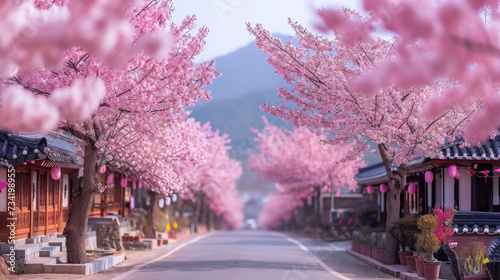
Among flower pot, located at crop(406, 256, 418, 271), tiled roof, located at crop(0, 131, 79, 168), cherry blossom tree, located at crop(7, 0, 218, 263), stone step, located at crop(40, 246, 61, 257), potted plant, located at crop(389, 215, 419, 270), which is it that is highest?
cherry blossom tree, located at crop(7, 0, 218, 263)

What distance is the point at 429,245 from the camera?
18469 millimetres

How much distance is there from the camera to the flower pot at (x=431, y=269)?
1848 cm

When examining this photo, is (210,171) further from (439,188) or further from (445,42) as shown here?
(445,42)

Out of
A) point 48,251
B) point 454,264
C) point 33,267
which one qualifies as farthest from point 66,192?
point 454,264

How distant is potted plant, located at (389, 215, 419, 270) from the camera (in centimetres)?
2131

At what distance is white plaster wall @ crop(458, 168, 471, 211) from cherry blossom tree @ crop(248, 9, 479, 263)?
10.5 ft

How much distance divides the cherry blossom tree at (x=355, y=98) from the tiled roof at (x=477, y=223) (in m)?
2.59

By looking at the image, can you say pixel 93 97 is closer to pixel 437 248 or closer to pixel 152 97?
pixel 152 97

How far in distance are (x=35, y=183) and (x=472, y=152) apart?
14751mm

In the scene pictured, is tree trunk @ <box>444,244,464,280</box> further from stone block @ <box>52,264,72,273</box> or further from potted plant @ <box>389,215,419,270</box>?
stone block @ <box>52,264,72,273</box>

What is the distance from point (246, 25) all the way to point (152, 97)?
4704mm

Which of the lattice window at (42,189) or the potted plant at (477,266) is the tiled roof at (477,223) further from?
the lattice window at (42,189)

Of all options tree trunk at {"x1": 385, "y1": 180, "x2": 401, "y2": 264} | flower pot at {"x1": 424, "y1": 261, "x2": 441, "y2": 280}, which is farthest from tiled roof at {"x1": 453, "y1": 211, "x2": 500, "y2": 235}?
flower pot at {"x1": 424, "y1": 261, "x2": 441, "y2": 280}

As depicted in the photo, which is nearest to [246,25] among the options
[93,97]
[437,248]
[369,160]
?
[437,248]
